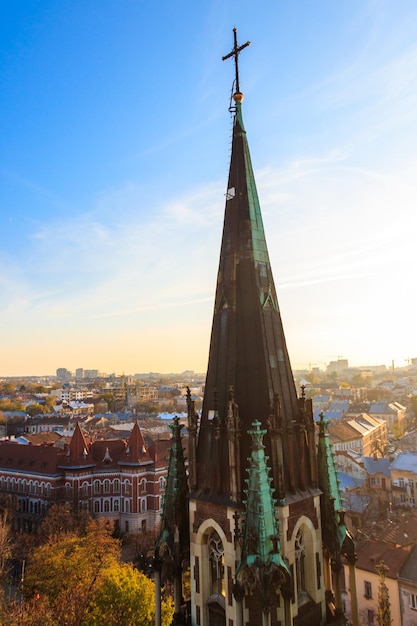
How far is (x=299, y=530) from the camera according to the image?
11.2m

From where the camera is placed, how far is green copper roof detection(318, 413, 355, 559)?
1155cm

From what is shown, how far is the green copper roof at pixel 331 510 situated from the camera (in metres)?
11.5

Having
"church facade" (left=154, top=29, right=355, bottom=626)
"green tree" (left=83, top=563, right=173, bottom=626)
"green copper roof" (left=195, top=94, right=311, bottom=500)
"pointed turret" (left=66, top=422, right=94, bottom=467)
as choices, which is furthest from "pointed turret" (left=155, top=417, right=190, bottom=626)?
"pointed turret" (left=66, top=422, right=94, bottom=467)

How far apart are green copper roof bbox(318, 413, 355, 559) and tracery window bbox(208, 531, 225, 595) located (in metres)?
2.67

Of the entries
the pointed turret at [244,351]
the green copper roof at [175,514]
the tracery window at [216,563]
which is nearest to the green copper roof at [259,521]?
the pointed turret at [244,351]

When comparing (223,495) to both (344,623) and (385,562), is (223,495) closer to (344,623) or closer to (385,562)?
(344,623)

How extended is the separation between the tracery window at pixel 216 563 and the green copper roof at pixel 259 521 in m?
1.46

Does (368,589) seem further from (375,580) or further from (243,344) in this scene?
(243,344)

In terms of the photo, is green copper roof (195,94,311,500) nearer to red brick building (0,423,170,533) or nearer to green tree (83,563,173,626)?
green tree (83,563,173,626)

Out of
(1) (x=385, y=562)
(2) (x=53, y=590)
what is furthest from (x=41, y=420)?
(1) (x=385, y=562)

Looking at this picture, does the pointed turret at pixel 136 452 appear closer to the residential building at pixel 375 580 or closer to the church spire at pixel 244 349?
the residential building at pixel 375 580

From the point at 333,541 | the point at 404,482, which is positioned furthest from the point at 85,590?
the point at 404,482

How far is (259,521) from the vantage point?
388 inches

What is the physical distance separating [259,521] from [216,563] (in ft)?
7.41
